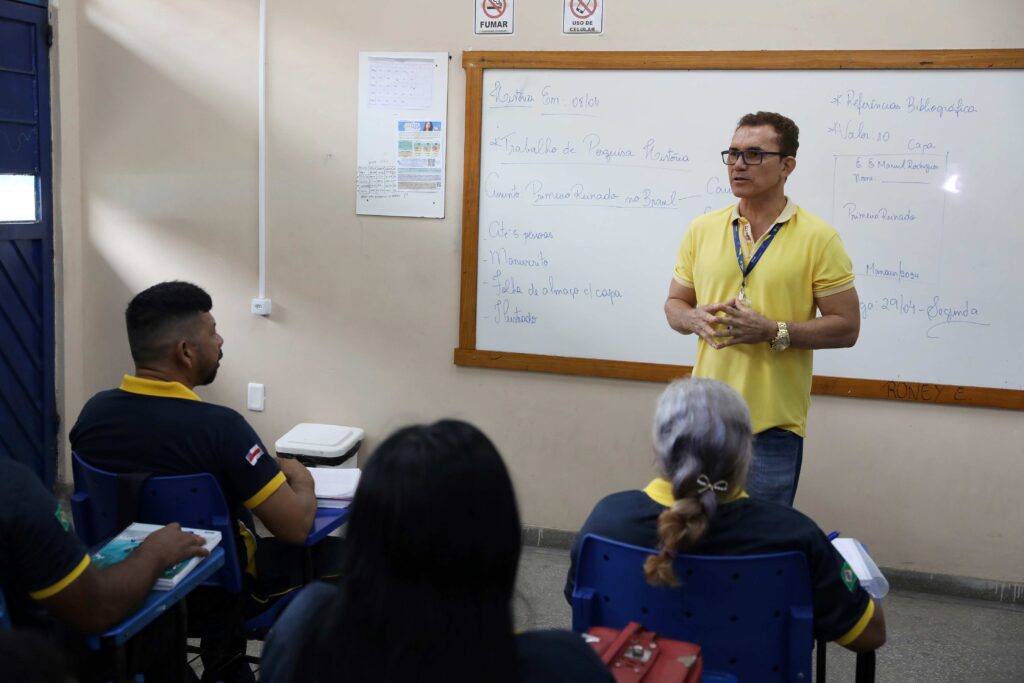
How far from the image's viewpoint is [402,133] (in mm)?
3914

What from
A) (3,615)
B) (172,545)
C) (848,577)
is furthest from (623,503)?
(3,615)

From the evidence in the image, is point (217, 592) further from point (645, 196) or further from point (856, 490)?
point (856, 490)

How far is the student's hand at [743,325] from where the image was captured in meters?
2.43

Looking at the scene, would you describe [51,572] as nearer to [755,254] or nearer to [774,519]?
[774,519]

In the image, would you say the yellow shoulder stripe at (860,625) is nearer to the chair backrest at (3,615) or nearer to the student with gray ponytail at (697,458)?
the student with gray ponytail at (697,458)

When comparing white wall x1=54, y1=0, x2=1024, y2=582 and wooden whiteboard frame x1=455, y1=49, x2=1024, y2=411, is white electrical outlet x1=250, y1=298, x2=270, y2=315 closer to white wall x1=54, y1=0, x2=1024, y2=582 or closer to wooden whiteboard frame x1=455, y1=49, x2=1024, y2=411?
white wall x1=54, y1=0, x2=1024, y2=582

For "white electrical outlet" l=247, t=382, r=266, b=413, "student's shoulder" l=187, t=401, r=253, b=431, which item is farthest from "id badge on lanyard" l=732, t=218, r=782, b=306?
"white electrical outlet" l=247, t=382, r=266, b=413

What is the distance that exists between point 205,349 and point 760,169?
1499 millimetres

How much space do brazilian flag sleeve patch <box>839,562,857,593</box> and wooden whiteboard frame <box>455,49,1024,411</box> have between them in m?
1.92

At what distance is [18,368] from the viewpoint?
409 centimetres

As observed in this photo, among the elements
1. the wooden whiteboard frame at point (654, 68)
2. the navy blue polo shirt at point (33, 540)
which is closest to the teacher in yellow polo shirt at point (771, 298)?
the wooden whiteboard frame at point (654, 68)

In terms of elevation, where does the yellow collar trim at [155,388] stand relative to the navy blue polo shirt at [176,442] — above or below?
above

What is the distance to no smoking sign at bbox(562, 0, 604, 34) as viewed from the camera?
367 cm

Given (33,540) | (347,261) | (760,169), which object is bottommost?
(33,540)
